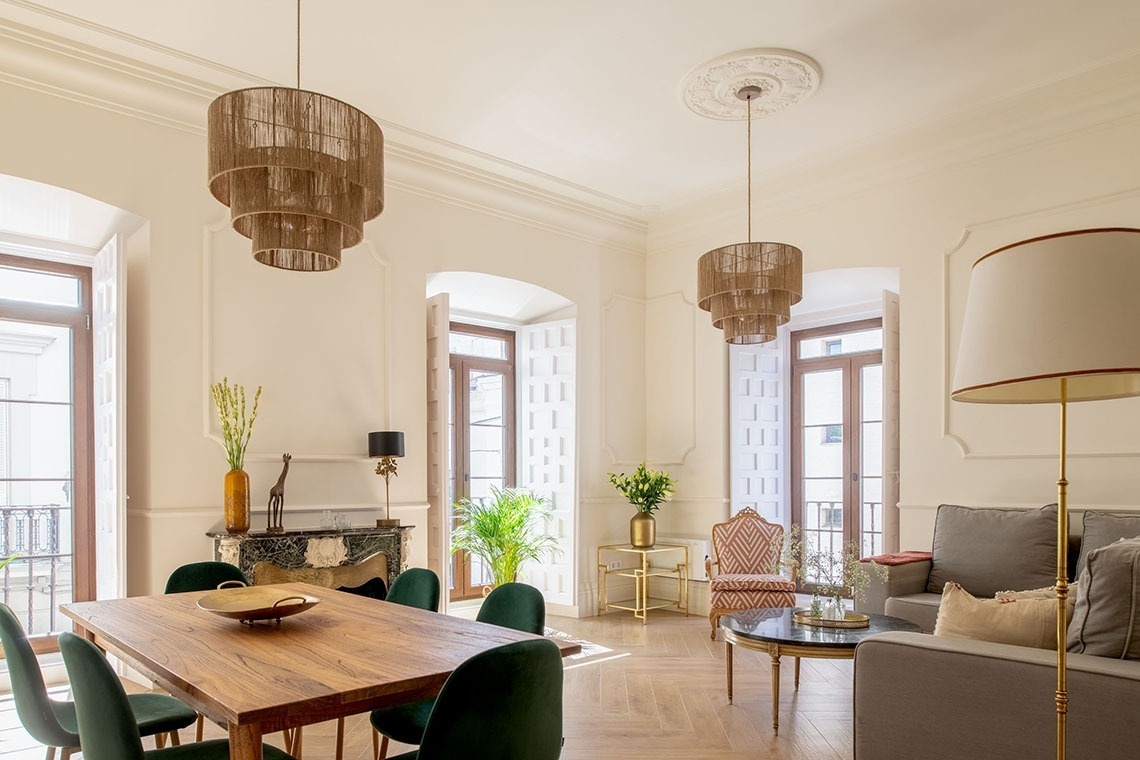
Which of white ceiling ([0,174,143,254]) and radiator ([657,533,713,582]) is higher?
white ceiling ([0,174,143,254])

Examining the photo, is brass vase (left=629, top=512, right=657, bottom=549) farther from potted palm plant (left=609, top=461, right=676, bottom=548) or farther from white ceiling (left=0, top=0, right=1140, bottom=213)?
white ceiling (left=0, top=0, right=1140, bottom=213)

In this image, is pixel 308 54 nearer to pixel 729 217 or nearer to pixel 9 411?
pixel 9 411

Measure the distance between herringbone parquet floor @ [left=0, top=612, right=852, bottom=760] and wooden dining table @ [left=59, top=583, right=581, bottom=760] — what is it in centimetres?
122

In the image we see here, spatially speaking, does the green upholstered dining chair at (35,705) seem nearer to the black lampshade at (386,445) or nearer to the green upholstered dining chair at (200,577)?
the green upholstered dining chair at (200,577)

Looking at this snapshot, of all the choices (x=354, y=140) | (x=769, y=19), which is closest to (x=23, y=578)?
(x=354, y=140)

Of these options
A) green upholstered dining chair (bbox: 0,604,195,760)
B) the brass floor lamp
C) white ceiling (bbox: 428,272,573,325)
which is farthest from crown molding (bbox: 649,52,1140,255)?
green upholstered dining chair (bbox: 0,604,195,760)

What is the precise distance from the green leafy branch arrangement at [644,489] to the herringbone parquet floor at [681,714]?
1.33 m

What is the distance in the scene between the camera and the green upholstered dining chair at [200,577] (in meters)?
3.54

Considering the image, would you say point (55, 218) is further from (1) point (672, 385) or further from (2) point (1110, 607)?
(2) point (1110, 607)

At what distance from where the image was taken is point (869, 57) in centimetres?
456

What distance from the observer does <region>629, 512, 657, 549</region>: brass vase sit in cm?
670

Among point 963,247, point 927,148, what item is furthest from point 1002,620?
point 927,148

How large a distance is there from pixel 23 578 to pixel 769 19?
5297 millimetres

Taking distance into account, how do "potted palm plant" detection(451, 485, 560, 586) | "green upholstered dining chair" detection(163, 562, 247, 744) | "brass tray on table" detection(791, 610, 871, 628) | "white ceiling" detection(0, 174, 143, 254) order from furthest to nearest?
"potted palm plant" detection(451, 485, 560, 586) → "white ceiling" detection(0, 174, 143, 254) → "brass tray on table" detection(791, 610, 871, 628) → "green upholstered dining chair" detection(163, 562, 247, 744)
